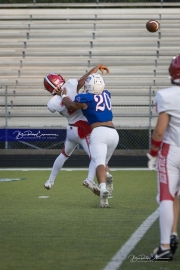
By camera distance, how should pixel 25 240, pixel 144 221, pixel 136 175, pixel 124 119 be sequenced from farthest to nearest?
pixel 124 119, pixel 136 175, pixel 144 221, pixel 25 240

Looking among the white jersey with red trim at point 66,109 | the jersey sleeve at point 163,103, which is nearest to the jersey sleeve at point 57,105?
the white jersey with red trim at point 66,109

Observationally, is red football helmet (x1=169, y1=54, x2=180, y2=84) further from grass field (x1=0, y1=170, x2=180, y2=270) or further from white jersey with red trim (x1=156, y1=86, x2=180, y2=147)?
grass field (x1=0, y1=170, x2=180, y2=270)

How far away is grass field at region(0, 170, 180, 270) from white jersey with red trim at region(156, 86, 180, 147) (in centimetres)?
89

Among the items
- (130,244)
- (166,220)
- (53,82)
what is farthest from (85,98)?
(166,220)

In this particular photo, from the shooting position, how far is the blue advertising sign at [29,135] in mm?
17875

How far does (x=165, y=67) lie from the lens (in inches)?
804

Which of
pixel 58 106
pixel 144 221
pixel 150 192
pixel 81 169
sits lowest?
pixel 81 169

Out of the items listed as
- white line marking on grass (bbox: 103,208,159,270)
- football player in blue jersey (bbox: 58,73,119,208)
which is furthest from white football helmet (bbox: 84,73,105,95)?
white line marking on grass (bbox: 103,208,159,270)

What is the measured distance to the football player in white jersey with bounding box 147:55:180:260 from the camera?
511cm

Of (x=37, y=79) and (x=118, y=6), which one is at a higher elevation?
(x=118, y=6)

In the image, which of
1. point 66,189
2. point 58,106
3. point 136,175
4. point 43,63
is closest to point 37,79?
point 43,63

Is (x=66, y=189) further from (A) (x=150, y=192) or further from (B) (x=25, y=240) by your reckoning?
(B) (x=25, y=240)

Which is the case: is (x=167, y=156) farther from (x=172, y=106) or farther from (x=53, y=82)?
(x=53, y=82)

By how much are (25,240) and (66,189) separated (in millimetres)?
5296
